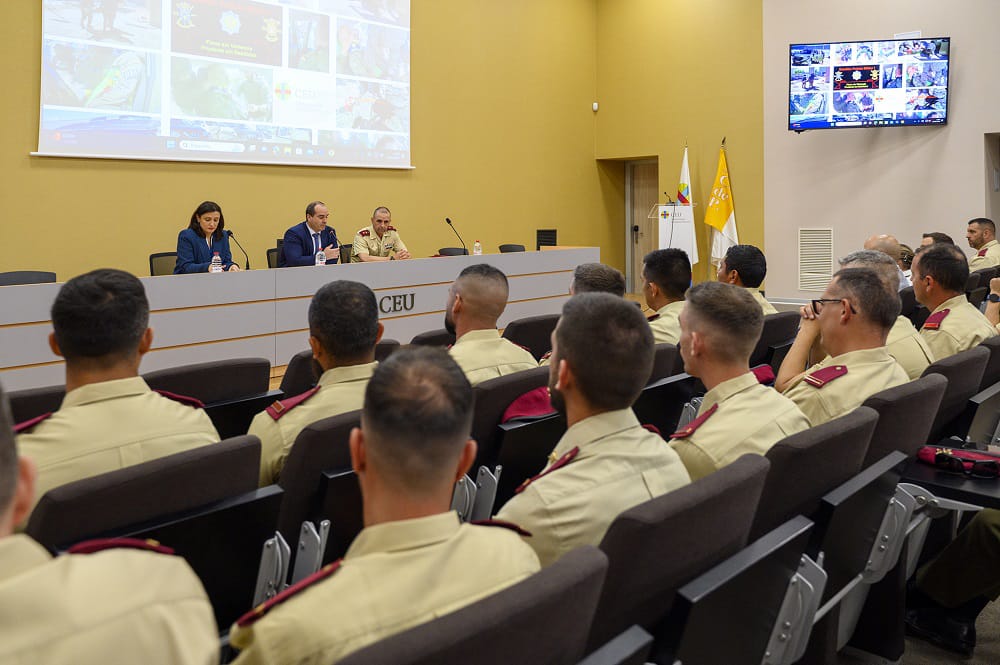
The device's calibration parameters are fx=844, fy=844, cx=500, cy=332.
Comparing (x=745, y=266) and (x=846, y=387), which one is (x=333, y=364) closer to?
(x=846, y=387)

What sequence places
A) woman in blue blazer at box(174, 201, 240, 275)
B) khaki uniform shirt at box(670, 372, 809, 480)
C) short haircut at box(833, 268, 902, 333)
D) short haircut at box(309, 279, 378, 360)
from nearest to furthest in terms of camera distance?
khaki uniform shirt at box(670, 372, 809, 480) < short haircut at box(309, 279, 378, 360) < short haircut at box(833, 268, 902, 333) < woman in blue blazer at box(174, 201, 240, 275)

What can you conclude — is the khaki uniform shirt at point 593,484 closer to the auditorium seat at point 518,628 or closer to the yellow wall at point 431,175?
the auditorium seat at point 518,628

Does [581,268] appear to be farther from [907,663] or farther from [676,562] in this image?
[676,562]

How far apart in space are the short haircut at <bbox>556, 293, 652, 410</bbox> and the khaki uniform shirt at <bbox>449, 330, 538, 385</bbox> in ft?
4.26

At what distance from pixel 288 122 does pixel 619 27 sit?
5937mm

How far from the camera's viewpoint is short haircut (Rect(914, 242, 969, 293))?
400 cm

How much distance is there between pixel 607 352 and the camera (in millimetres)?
1902

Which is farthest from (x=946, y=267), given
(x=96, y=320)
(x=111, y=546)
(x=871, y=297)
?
(x=111, y=546)

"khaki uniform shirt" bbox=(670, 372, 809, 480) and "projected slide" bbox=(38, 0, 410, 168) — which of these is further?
"projected slide" bbox=(38, 0, 410, 168)

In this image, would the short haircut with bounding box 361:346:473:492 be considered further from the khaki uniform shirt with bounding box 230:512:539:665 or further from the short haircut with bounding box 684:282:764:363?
the short haircut with bounding box 684:282:764:363

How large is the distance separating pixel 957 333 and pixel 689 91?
28.8 ft

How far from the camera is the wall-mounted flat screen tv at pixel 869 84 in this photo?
975cm

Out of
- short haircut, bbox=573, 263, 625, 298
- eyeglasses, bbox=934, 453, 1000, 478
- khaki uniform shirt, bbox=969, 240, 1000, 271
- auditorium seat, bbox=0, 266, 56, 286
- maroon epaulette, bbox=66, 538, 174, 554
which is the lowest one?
eyeglasses, bbox=934, 453, 1000, 478

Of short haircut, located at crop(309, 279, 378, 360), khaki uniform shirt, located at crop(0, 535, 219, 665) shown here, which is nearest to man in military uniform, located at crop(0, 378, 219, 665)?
khaki uniform shirt, located at crop(0, 535, 219, 665)
